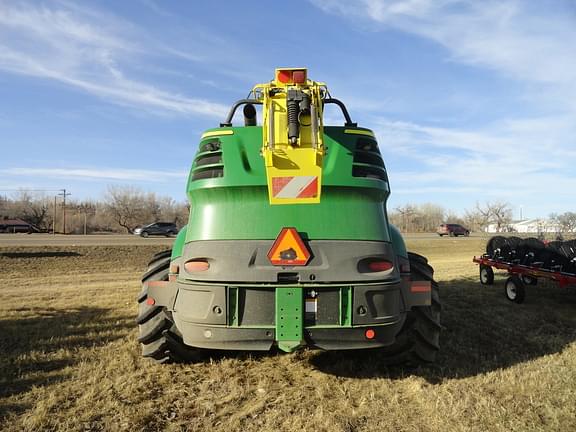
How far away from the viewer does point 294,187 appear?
149 inches

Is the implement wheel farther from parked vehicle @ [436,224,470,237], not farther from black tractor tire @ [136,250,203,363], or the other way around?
parked vehicle @ [436,224,470,237]

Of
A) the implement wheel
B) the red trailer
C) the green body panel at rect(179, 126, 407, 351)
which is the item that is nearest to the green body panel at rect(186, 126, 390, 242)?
the green body panel at rect(179, 126, 407, 351)

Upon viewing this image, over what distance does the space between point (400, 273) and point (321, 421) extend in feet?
4.56

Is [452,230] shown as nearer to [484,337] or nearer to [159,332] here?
[484,337]

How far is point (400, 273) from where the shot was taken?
390 cm

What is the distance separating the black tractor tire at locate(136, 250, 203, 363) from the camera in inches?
167

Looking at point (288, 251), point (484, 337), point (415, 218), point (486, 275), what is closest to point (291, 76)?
point (288, 251)

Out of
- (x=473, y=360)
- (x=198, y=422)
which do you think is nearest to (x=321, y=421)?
(x=198, y=422)

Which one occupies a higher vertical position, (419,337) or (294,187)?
(294,187)

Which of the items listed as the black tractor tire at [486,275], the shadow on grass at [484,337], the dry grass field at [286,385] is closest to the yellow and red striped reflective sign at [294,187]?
A: the dry grass field at [286,385]

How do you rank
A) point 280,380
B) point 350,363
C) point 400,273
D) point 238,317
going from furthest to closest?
point 350,363
point 280,380
point 400,273
point 238,317

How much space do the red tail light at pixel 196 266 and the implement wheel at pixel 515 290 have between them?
695cm

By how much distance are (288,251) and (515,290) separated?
6.67 m

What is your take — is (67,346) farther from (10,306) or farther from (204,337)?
(10,306)
